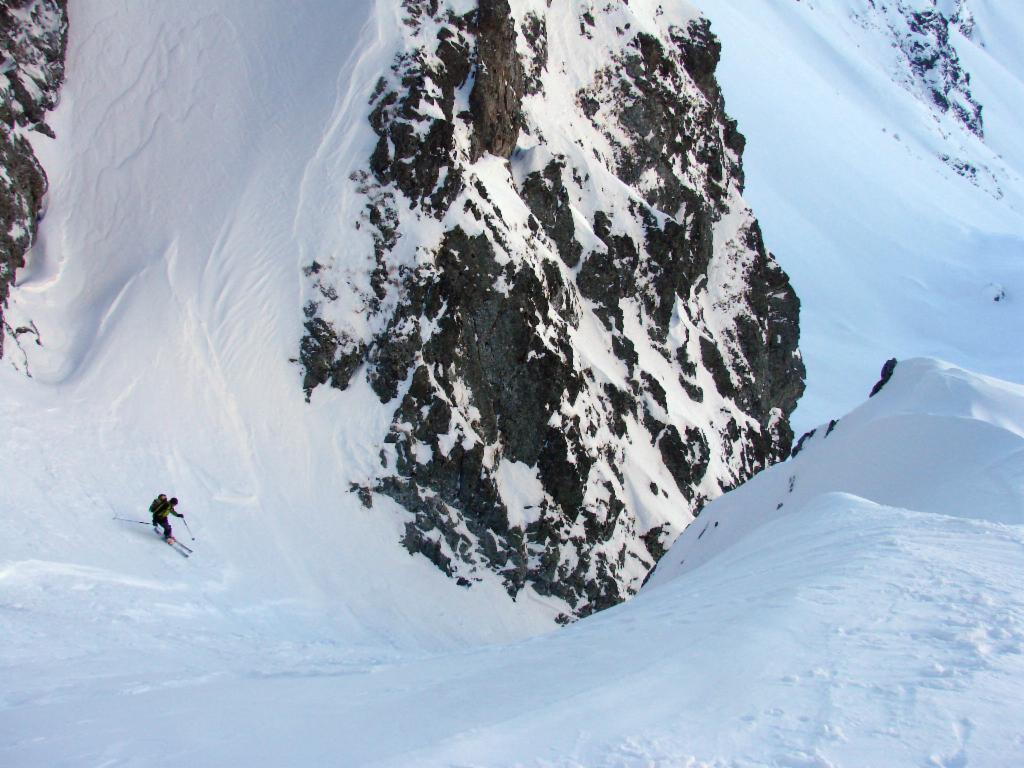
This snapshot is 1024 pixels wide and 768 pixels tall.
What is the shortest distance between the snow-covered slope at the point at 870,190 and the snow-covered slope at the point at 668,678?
3813cm

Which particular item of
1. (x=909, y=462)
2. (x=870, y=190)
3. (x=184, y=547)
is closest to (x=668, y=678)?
(x=909, y=462)

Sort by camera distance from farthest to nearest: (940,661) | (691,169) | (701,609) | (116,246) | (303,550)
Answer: (691,169) < (116,246) < (303,550) < (701,609) < (940,661)

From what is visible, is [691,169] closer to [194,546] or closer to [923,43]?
[194,546]

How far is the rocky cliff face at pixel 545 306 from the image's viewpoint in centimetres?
2464

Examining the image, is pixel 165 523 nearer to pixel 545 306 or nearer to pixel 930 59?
pixel 545 306

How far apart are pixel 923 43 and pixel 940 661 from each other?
107382mm

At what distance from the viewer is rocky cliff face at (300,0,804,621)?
80.8 feet

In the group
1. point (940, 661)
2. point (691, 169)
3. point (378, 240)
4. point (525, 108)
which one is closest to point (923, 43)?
point (691, 169)

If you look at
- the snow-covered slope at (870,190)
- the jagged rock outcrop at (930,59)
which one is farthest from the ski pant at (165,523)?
the jagged rock outcrop at (930,59)

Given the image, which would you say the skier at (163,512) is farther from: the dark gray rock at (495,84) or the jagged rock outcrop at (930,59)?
the jagged rock outcrop at (930,59)

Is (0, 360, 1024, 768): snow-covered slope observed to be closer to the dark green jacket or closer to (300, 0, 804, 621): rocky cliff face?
the dark green jacket

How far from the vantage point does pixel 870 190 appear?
220ft

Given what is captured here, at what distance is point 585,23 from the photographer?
36.4 metres

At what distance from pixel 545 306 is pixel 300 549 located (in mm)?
11549
